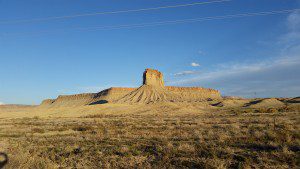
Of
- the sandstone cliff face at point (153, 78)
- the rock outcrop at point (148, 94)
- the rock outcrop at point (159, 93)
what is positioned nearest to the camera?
the rock outcrop at point (159, 93)

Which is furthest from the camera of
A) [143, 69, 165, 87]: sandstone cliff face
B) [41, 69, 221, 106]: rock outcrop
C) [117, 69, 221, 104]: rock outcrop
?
[143, 69, 165, 87]: sandstone cliff face

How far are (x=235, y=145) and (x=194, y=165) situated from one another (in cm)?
383

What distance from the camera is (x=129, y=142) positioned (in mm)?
14672

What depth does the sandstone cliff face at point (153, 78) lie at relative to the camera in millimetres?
138625

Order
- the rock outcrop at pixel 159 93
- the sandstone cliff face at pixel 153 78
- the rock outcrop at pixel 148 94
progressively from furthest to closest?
1. the sandstone cliff face at pixel 153 78
2. the rock outcrop at pixel 148 94
3. the rock outcrop at pixel 159 93

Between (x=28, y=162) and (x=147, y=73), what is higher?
(x=147, y=73)

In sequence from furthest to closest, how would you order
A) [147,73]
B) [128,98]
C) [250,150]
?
[147,73]
[128,98]
[250,150]

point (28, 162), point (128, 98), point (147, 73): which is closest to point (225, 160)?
point (28, 162)

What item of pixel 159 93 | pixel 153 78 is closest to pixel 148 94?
pixel 159 93

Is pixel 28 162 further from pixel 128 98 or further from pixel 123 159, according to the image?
pixel 128 98

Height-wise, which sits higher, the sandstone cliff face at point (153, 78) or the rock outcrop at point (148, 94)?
the sandstone cliff face at point (153, 78)

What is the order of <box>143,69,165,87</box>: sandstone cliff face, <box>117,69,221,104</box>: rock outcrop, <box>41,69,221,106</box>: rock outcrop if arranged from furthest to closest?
<box>143,69,165,87</box>: sandstone cliff face < <box>41,69,221,106</box>: rock outcrop < <box>117,69,221,104</box>: rock outcrop

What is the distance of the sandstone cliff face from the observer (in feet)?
455

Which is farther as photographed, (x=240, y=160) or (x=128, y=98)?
(x=128, y=98)
